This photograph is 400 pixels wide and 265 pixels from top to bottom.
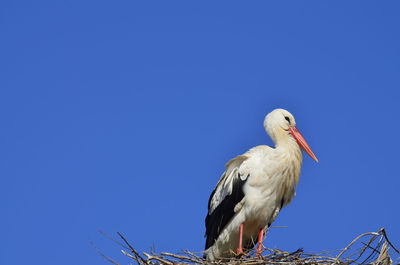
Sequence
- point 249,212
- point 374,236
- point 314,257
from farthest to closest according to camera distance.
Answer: point 249,212 < point 314,257 < point 374,236

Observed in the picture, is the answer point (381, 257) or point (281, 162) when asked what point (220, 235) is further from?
point (381, 257)

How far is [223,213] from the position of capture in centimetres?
877

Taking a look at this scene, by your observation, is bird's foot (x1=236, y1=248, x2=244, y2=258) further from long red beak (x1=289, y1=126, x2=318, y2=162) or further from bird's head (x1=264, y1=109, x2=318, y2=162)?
long red beak (x1=289, y1=126, x2=318, y2=162)

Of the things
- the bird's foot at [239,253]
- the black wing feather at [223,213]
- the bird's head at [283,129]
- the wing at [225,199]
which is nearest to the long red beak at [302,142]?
the bird's head at [283,129]

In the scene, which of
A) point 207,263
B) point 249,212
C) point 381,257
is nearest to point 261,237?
point 249,212

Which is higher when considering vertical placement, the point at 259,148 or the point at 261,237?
the point at 259,148

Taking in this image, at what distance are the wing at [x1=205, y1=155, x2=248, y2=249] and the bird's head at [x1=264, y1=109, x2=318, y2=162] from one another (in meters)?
0.47

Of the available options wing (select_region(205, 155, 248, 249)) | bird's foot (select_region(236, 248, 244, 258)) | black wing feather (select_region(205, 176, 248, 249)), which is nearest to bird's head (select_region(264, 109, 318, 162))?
wing (select_region(205, 155, 248, 249))

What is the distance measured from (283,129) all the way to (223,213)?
41.0 inches

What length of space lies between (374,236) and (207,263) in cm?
149

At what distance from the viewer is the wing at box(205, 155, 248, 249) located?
868 cm

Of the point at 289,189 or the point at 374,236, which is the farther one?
the point at 289,189

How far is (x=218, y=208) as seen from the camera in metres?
8.85

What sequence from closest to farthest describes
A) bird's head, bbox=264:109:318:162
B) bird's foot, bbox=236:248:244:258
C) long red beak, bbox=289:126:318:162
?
bird's foot, bbox=236:248:244:258 → bird's head, bbox=264:109:318:162 → long red beak, bbox=289:126:318:162
